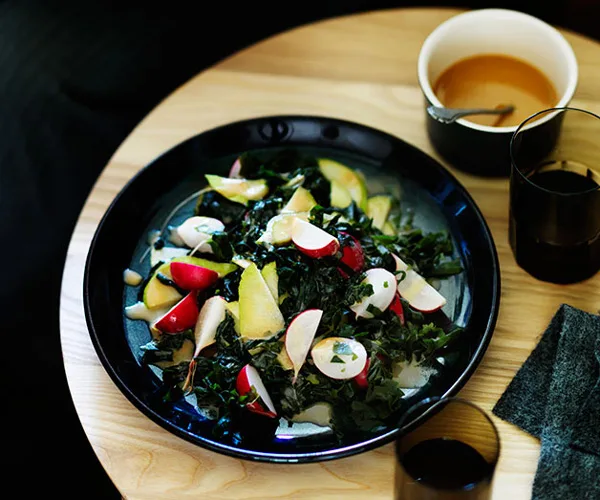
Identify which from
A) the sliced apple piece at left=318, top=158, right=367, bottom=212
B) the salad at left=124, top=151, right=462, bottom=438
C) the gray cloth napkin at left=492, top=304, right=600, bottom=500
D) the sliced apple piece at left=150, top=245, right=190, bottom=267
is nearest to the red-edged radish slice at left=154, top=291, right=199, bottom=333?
the salad at left=124, top=151, right=462, bottom=438

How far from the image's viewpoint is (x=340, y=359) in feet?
3.73

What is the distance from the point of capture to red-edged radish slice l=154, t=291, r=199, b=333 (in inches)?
47.7

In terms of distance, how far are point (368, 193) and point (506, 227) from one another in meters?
0.23

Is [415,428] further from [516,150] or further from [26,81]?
[26,81]

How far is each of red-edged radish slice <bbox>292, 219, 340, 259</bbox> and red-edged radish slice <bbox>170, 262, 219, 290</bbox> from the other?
5.4 inches

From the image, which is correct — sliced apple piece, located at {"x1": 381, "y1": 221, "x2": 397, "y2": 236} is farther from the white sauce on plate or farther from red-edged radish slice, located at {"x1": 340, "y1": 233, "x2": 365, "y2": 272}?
the white sauce on plate

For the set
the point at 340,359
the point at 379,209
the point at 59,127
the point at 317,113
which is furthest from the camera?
the point at 59,127

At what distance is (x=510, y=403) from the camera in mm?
1172

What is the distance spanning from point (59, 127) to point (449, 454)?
1.16 metres

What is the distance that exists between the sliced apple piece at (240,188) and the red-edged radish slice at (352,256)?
195 mm

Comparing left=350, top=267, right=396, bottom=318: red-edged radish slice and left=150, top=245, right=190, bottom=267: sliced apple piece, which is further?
left=150, top=245, right=190, bottom=267: sliced apple piece

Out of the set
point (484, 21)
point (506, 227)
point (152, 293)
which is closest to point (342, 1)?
point (484, 21)

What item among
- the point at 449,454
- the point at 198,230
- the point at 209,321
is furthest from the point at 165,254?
the point at 449,454

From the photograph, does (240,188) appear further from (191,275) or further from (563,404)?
(563,404)
